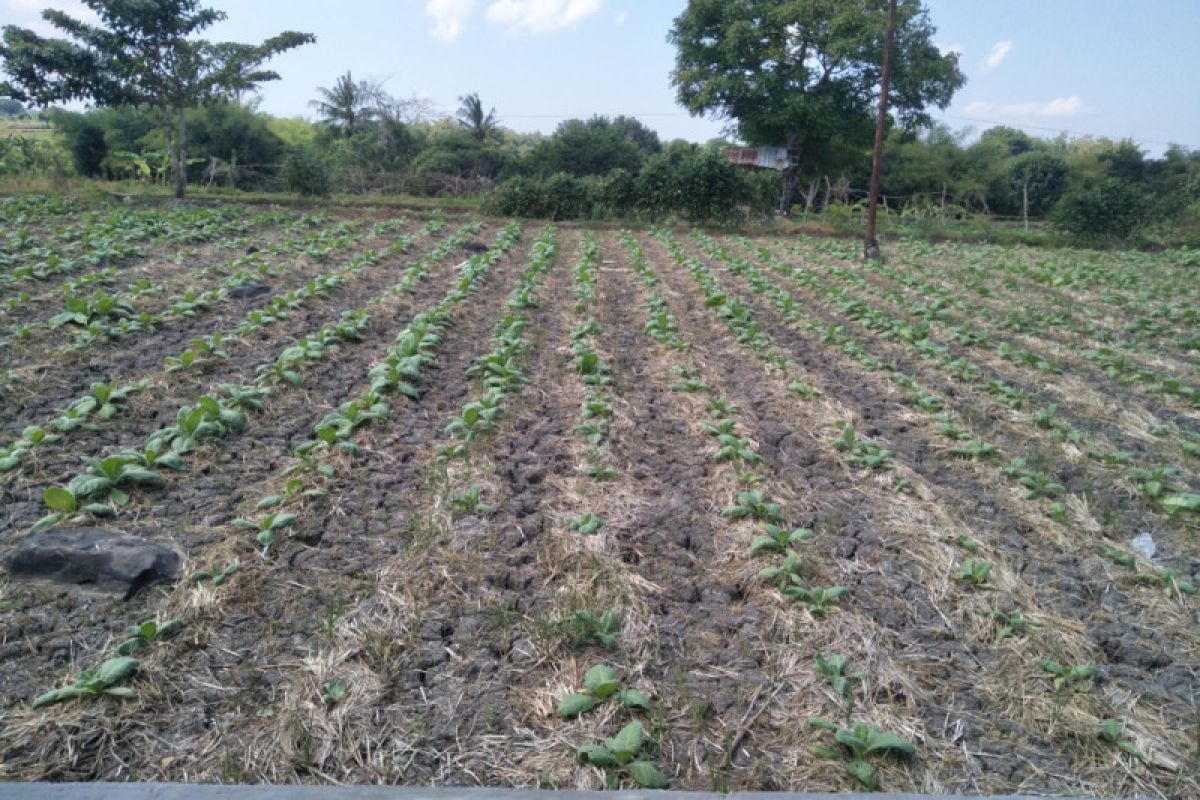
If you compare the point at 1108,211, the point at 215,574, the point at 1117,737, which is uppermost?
the point at 1108,211

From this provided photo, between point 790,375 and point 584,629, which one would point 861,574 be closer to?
point 584,629

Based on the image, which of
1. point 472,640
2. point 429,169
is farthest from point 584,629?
point 429,169

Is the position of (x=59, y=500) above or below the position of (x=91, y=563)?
above

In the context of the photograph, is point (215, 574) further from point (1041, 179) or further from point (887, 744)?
point (1041, 179)

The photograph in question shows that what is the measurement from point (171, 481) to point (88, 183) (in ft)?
74.8

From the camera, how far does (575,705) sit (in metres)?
2.65

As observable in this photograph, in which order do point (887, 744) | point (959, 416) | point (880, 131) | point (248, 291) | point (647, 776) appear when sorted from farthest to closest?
point (880, 131) < point (248, 291) < point (959, 416) < point (887, 744) < point (647, 776)

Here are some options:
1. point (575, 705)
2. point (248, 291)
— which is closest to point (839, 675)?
point (575, 705)

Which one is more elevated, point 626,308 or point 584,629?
point 626,308

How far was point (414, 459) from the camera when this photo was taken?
15.7 ft

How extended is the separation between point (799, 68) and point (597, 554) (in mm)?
27904

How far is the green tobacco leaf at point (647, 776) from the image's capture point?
7.64ft

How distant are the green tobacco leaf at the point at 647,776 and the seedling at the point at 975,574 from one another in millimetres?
1987

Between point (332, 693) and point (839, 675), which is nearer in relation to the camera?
point (332, 693)
